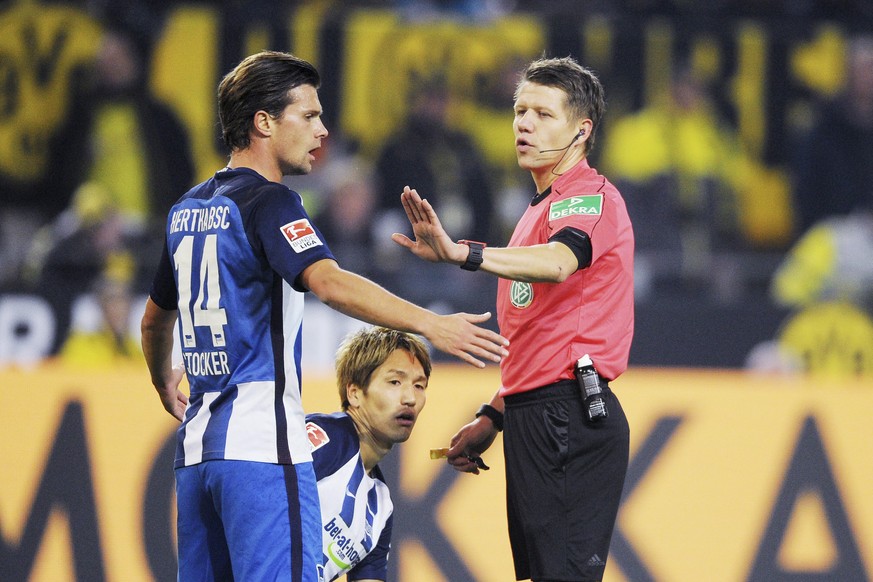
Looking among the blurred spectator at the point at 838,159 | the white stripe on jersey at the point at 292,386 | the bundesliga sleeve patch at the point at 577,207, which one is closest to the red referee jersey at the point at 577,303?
the bundesliga sleeve patch at the point at 577,207

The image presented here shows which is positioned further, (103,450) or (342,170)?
(342,170)

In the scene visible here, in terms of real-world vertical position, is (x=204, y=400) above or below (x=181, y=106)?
below

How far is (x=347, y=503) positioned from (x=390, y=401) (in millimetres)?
382

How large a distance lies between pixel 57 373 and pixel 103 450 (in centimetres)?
46

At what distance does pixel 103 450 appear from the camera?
18.7 ft

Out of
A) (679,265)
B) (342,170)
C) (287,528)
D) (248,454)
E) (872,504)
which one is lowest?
(872,504)

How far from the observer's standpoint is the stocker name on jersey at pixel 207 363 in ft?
11.0

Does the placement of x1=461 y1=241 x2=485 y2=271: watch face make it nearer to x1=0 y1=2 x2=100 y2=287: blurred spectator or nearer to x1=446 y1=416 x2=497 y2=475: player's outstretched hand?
x1=446 y1=416 x2=497 y2=475: player's outstretched hand

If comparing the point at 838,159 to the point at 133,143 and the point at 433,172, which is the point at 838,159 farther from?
the point at 133,143

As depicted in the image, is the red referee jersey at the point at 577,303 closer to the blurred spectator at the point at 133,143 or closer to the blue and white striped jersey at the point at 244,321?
the blue and white striped jersey at the point at 244,321

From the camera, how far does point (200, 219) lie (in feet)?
11.2

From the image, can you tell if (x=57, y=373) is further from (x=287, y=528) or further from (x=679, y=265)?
(x=679, y=265)

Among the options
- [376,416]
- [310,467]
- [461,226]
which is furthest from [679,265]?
[310,467]

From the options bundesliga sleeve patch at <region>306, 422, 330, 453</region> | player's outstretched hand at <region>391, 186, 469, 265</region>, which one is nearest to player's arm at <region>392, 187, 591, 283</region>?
player's outstretched hand at <region>391, 186, 469, 265</region>
